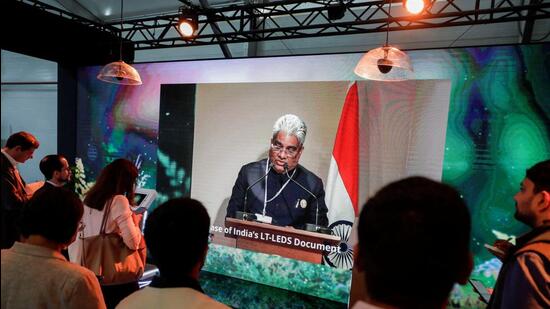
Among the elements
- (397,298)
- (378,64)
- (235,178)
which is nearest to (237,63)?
(235,178)

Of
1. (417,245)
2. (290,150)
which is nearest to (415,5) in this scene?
(290,150)

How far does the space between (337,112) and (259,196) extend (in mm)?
1441

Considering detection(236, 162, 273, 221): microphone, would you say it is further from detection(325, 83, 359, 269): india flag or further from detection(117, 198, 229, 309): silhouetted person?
detection(117, 198, 229, 309): silhouetted person

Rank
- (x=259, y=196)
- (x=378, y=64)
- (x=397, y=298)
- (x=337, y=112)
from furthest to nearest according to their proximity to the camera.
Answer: (x=259, y=196)
(x=337, y=112)
(x=378, y=64)
(x=397, y=298)

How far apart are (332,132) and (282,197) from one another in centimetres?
102

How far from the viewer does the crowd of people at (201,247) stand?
26.6 inches

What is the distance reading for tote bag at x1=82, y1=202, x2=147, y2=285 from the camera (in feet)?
7.22

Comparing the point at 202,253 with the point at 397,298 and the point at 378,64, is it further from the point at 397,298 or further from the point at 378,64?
the point at 378,64

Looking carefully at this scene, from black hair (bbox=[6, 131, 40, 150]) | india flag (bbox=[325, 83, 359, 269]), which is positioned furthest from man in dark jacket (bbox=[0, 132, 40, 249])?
india flag (bbox=[325, 83, 359, 269])

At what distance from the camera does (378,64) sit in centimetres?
274

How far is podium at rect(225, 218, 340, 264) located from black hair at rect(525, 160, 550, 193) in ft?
9.01

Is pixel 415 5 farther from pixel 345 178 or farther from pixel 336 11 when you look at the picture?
pixel 345 178

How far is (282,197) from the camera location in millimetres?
4590

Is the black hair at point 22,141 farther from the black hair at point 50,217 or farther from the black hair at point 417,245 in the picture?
the black hair at point 417,245
